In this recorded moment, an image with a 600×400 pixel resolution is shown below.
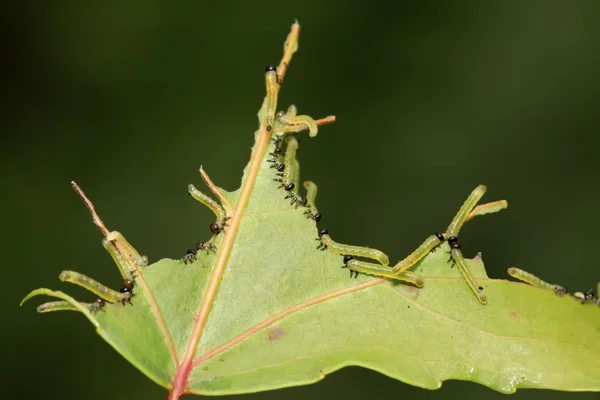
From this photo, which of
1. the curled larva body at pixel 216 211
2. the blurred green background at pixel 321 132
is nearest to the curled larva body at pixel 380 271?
the curled larva body at pixel 216 211

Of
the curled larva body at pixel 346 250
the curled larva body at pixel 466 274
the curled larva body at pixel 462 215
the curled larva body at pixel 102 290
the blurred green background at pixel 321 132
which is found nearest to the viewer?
the curled larva body at pixel 102 290

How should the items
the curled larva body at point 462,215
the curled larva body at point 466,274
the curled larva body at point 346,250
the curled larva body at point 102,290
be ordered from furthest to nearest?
the curled larva body at point 462,215 < the curled larva body at point 346,250 < the curled larva body at point 466,274 < the curled larva body at point 102,290

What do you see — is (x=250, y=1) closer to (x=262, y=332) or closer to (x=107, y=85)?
(x=107, y=85)

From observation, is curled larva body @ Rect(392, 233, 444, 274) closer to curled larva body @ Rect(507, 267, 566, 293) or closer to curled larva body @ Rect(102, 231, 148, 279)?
curled larva body @ Rect(507, 267, 566, 293)

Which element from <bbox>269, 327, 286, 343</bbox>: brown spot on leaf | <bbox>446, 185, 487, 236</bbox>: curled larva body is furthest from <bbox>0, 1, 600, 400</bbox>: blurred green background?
<bbox>269, 327, 286, 343</bbox>: brown spot on leaf

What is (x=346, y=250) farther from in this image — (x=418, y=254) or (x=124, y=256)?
(x=124, y=256)

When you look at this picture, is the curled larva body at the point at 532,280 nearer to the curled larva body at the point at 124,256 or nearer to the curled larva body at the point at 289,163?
the curled larva body at the point at 289,163

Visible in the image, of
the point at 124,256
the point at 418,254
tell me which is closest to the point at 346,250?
the point at 418,254
